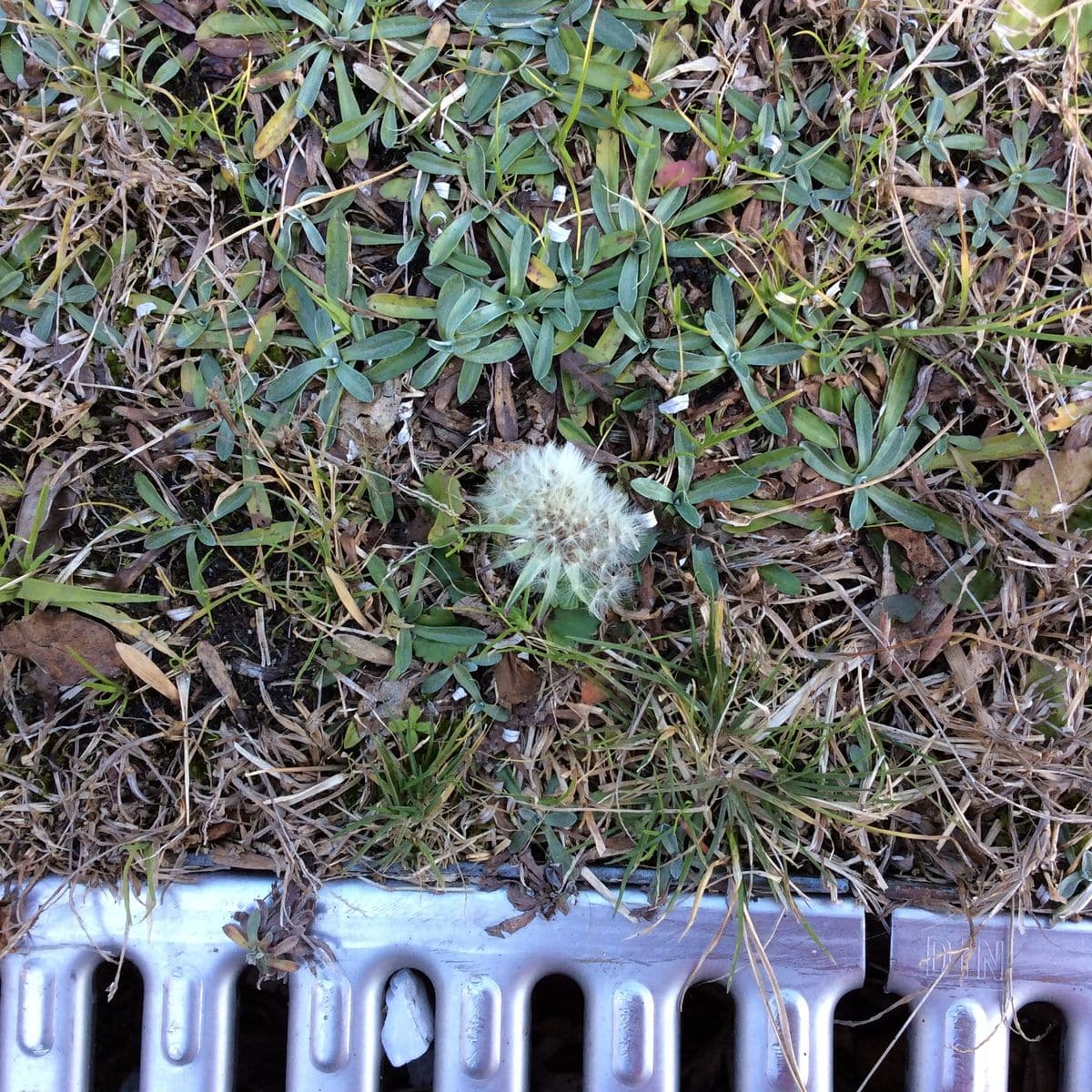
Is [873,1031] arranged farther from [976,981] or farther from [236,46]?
[236,46]

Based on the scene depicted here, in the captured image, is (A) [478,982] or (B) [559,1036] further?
(B) [559,1036]

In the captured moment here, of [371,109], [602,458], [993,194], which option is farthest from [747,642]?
[371,109]

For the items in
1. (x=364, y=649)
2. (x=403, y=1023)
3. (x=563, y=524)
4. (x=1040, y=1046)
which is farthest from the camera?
(x=1040, y=1046)

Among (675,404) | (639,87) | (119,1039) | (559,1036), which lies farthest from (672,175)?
(119,1039)

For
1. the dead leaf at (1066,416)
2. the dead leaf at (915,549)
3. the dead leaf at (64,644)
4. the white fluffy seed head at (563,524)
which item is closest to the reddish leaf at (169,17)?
the white fluffy seed head at (563,524)

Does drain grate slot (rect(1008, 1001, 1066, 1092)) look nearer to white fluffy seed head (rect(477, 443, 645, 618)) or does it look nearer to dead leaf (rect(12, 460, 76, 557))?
white fluffy seed head (rect(477, 443, 645, 618))

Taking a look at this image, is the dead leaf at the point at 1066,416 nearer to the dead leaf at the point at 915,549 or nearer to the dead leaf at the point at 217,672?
the dead leaf at the point at 915,549

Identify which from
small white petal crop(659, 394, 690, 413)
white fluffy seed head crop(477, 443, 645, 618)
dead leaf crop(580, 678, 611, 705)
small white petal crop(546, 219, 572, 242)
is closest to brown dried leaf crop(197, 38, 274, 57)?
small white petal crop(546, 219, 572, 242)

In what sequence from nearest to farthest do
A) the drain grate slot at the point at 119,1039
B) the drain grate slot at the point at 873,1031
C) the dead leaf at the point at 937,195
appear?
the dead leaf at the point at 937,195 → the drain grate slot at the point at 873,1031 → the drain grate slot at the point at 119,1039
